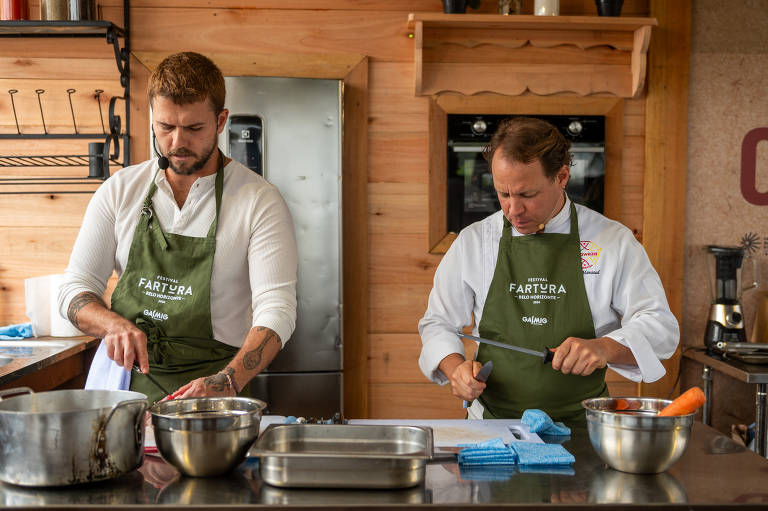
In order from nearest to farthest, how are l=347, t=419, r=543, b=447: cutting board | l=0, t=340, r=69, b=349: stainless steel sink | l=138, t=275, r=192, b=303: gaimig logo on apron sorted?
1. l=347, t=419, r=543, b=447: cutting board
2. l=138, t=275, r=192, b=303: gaimig logo on apron
3. l=0, t=340, r=69, b=349: stainless steel sink

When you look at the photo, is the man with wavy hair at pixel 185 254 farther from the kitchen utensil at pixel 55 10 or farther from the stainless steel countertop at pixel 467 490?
the kitchen utensil at pixel 55 10

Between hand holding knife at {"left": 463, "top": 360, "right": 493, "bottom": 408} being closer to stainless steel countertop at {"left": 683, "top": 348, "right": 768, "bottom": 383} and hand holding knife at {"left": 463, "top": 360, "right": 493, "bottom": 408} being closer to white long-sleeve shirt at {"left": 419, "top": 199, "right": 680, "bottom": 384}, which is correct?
white long-sleeve shirt at {"left": 419, "top": 199, "right": 680, "bottom": 384}

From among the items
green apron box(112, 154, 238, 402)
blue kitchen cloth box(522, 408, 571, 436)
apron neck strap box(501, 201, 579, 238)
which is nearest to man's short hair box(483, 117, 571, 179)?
apron neck strap box(501, 201, 579, 238)

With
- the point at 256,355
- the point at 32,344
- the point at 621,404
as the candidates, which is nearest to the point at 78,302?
the point at 256,355

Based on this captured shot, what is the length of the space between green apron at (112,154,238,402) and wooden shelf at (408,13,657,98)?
1376 mm

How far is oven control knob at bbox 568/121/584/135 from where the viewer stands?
3064 millimetres

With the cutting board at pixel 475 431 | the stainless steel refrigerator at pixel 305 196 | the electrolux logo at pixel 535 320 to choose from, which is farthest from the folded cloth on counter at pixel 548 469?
the stainless steel refrigerator at pixel 305 196

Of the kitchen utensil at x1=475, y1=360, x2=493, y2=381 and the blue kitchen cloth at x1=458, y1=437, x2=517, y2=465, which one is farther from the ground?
the kitchen utensil at x1=475, y1=360, x2=493, y2=381

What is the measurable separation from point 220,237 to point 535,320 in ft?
2.80

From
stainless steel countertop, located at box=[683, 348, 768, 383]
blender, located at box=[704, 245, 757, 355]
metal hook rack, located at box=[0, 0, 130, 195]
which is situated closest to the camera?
stainless steel countertop, located at box=[683, 348, 768, 383]

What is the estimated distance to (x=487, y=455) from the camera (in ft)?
4.46

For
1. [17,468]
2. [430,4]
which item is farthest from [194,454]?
[430,4]

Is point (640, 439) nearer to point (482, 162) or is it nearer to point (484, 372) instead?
point (484, 372)

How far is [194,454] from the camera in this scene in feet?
4.07
